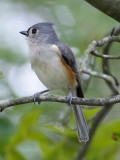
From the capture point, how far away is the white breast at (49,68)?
5.03m

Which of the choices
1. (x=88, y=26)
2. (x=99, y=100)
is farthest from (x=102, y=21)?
(x=99, y=100)

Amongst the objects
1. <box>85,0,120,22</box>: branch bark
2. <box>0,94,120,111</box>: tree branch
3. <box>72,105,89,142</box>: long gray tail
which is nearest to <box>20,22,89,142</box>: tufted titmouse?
<box>72,105,89,142</box>: long gray tail

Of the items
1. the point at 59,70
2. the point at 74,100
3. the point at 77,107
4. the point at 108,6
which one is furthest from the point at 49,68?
the point at 108,6

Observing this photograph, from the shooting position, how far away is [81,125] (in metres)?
5.00

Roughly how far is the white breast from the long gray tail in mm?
296

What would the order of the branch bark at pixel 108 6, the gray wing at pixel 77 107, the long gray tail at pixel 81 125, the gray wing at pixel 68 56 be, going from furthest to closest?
the gray wing at pixel 68 56, the gray wing at pixel 77 107, the long gray tail at pixel 81 125, the branch bark at pixel 108 6

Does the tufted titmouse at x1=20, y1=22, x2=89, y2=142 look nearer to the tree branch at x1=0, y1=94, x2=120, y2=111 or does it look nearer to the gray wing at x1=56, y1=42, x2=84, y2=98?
the gray wing at x1=56, y1=42, x2=84, y2=98

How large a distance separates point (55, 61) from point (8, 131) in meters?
0.83

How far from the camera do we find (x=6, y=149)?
4.84 m

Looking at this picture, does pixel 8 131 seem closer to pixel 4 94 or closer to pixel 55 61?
pixel 55 61

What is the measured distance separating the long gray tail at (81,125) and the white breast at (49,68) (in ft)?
0.97

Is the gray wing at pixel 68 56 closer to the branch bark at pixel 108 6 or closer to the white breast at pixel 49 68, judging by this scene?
the white breast at pixel 49 68

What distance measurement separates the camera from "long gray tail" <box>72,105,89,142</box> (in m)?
4.82

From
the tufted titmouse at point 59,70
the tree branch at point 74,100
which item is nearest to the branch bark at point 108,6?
the tree branch at point 74,100
